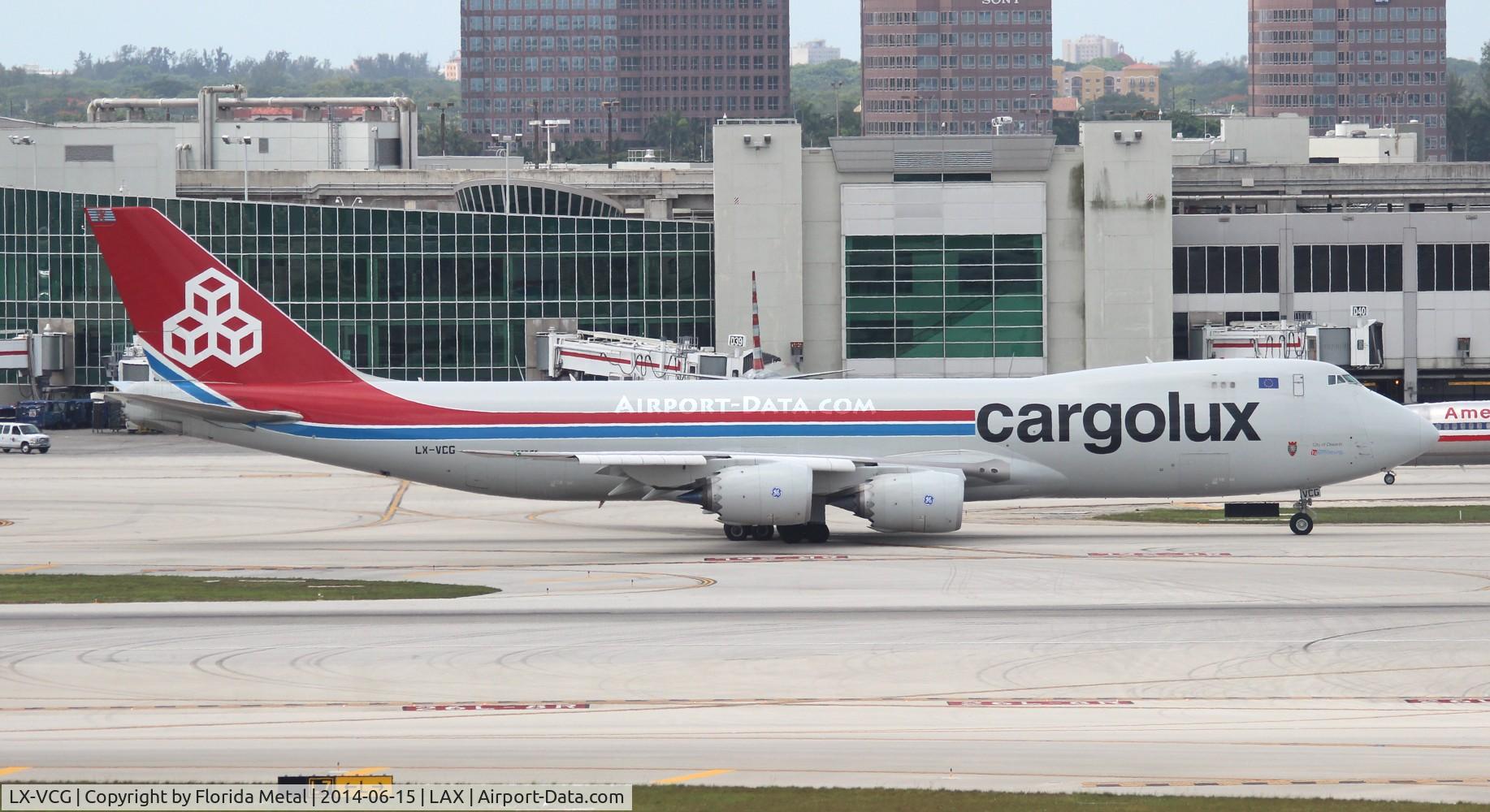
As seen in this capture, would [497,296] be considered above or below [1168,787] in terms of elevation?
above

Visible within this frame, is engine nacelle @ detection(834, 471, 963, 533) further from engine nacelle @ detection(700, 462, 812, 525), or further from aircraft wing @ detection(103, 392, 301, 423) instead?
aircraft wing @ detection(103, 392, 301, 423)

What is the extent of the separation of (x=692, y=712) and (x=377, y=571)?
759 inches

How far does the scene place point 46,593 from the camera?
36.7m

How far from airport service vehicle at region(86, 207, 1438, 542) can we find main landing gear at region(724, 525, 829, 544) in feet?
0.31

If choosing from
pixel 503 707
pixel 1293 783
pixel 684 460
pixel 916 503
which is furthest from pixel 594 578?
pixel 1293 783

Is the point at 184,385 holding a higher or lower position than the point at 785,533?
higher

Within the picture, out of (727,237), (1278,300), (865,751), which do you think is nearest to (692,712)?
(865,751)

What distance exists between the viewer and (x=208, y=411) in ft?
155

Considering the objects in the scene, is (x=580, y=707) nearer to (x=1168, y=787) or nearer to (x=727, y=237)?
(x=1168, y=787)

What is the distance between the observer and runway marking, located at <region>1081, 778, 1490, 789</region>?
19625 millimetres

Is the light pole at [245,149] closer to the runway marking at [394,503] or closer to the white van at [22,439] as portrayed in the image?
the white van at [22,439]

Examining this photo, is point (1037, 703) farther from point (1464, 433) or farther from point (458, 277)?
point (458, 277)

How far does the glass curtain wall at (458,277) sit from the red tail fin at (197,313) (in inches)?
2288

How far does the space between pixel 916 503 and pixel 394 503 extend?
2438 cm
